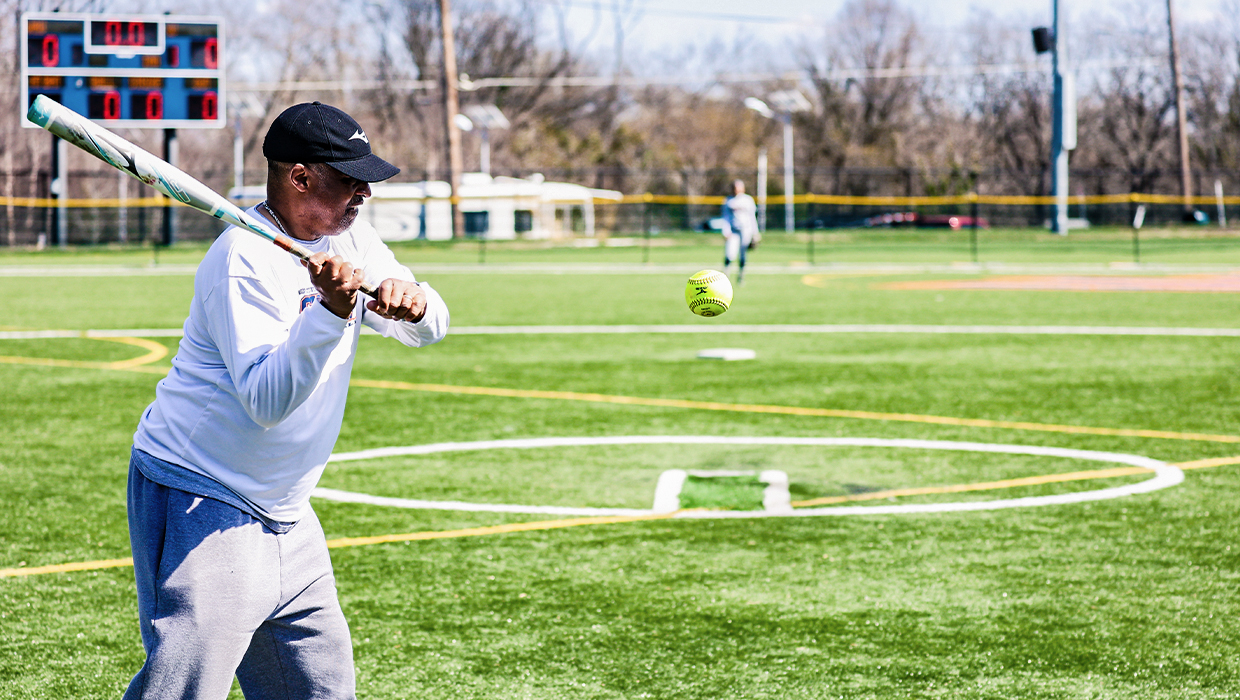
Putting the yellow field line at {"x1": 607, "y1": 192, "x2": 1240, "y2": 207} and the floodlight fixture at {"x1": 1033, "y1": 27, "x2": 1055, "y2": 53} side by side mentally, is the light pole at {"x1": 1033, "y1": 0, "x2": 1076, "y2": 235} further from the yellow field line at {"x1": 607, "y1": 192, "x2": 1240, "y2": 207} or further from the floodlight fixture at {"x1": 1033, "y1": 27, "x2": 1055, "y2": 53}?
the floodlight fixture at {"x1": 1033, "y1": 27, "x2": 1055, "y2": 53}

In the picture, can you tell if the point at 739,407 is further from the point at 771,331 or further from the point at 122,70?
the point at 122,70

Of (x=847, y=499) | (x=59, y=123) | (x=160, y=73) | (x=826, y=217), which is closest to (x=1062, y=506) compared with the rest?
(x=847, y=499)

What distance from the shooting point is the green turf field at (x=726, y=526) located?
4.69 m

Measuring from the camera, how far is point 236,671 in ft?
10.6

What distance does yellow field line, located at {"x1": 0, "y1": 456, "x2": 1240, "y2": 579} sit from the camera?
5941 millimetres

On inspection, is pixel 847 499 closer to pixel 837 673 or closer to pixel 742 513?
pixel 742 513

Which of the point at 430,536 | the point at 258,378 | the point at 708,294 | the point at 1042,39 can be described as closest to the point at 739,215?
the point at 1042,39

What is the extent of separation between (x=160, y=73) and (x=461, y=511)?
64.3 ft

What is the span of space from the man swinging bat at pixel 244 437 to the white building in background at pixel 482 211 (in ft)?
154

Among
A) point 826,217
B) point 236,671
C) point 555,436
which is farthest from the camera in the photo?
point 826,217

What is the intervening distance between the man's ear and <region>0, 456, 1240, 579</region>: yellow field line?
351 centimetres

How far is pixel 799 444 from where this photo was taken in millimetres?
8906

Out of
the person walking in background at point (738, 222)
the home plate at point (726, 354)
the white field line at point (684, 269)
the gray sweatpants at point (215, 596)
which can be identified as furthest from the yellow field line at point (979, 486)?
the white field line at point (684, 269)

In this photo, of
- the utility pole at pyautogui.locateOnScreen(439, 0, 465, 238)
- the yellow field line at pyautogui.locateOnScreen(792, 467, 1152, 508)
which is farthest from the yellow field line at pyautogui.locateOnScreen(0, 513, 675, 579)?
the utility pole at pyautogui.locateOnScreen(439, 0, 465, 238)
